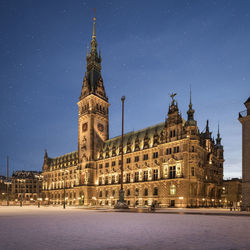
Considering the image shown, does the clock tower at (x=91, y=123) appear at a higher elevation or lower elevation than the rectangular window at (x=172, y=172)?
higher

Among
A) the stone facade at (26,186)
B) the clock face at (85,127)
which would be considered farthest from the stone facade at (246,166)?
the stone facade at (26,186)

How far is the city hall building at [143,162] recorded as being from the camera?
65938 millimetres

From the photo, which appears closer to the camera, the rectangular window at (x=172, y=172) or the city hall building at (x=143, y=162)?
the city hall building at (x=143, y=162)

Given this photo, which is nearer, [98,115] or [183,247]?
[183,247]

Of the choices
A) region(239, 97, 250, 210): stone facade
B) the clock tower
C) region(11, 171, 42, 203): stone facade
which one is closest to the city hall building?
the clock tower

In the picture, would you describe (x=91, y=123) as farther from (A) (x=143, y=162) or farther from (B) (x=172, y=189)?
(B) (x=172, y=189)

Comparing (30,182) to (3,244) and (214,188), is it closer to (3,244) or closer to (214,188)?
(214,188)

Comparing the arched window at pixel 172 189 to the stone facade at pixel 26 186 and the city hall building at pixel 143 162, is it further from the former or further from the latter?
the stone facade at pixel 26 186

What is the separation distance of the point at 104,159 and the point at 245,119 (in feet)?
201

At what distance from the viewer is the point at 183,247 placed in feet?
34.1

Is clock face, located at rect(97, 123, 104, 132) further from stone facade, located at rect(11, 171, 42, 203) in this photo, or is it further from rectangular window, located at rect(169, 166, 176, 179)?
stone facade, located at rect(11, 171, 42, 203)

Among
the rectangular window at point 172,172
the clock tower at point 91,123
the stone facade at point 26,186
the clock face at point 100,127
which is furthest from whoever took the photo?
the stone facade at point 26,186

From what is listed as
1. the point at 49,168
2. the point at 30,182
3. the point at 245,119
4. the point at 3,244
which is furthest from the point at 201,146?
the point at 30,182

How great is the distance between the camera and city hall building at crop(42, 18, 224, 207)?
216 feet
